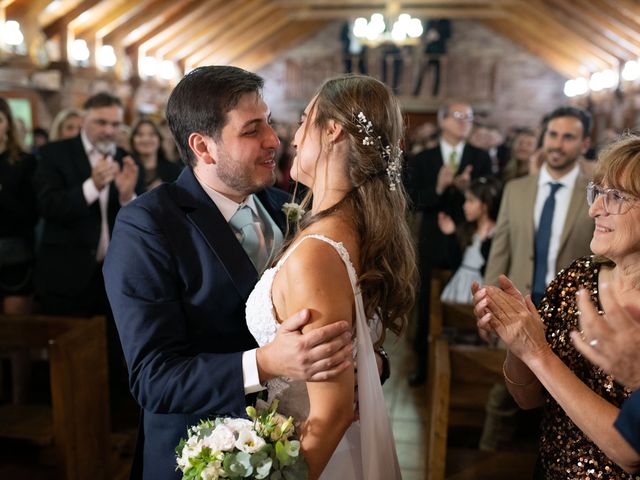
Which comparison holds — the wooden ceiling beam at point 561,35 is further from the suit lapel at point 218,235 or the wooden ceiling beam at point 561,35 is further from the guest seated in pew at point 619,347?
the guest seated in pew at point 619,347

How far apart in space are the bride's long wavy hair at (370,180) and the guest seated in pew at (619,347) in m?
0.48

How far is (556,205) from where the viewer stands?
3.25 meters

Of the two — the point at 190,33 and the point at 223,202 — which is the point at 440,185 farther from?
the point at 190,33

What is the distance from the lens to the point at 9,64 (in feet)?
26.0

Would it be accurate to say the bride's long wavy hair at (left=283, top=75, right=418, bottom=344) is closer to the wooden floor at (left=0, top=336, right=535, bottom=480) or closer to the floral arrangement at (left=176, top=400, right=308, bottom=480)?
the wooden floor at (left=0, top=336, right=535, bottom=480)

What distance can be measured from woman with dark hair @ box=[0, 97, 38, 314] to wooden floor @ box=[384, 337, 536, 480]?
7.77 ft

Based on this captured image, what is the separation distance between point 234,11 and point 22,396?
37.7 ft

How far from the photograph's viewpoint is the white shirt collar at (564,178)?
10.7 ft

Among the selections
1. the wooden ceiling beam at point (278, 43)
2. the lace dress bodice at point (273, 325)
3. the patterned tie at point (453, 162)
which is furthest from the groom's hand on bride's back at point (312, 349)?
the wooden ceiling beam at point (278, 43)

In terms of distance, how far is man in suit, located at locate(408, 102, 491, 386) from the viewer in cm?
459

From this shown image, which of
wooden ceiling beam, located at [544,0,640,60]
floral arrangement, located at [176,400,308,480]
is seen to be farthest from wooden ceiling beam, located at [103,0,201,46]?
floral arrangement, located at [176,400,308,480]

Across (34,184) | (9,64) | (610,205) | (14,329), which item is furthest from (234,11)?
(610,205)

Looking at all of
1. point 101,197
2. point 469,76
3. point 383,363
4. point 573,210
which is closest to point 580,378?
point 383,363

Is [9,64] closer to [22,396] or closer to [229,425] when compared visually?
[22,396]
